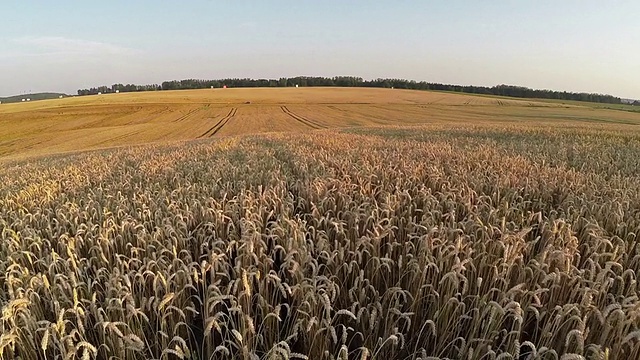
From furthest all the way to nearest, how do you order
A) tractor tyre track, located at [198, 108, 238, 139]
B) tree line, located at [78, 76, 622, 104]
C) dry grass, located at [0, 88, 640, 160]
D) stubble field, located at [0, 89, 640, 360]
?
tree line, located at [78, 76, 622, 104] → tractor tyre track, located at [198, 108, 238, 139] → dry grass, located at [0, 88, 640, 160] → stubble field, located at [0, 89, 640, 360]

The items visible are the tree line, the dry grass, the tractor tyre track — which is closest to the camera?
the dry grass

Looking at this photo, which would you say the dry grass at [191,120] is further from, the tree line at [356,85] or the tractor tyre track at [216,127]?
the tree line at [356,85]

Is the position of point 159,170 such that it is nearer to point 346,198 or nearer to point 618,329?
point 346,198

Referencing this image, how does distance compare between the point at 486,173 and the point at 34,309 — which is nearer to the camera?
the point at 34,309

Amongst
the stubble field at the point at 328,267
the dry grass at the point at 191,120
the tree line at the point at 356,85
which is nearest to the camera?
the stubble field at the point at 328,267

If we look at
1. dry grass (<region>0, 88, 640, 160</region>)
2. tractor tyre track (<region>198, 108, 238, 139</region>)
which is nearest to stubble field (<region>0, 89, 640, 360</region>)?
dry grass (<region>0, 88, 640, 160</region>)

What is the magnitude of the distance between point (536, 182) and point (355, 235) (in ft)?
10.1

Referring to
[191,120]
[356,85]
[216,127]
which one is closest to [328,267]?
[216,127]

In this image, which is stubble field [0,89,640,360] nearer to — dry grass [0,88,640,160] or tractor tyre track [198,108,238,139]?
dry grass [0,88,640,160]

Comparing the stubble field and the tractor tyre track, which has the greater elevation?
the tractor tyre track

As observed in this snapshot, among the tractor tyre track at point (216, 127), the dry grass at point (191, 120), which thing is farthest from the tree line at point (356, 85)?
the tractor tyre track at point (216, 127)

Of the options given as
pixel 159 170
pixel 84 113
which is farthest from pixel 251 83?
pixel 159 170

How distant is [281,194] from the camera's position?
14.4ft

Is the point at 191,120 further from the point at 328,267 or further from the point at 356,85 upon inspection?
the point at 356,85
